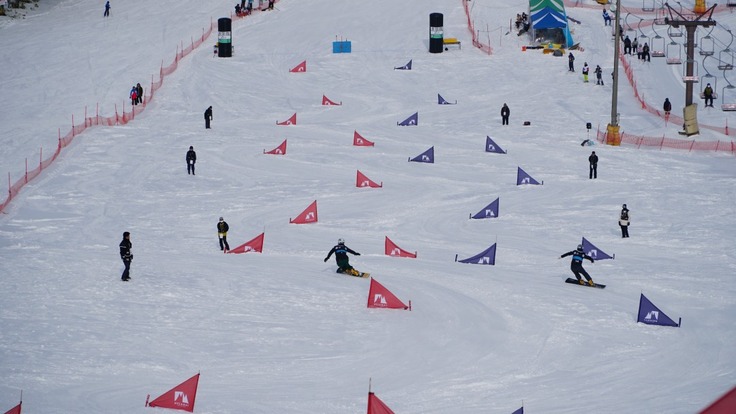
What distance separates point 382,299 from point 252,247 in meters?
6.13

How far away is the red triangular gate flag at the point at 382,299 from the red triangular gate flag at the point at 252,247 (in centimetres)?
580

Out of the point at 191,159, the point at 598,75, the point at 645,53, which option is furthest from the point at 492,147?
the point at 645,53

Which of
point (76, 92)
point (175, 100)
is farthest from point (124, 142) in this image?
point (76, 92)

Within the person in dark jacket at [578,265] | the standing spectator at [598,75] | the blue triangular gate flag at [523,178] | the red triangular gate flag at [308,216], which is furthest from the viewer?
the standing spectator at [598,75]

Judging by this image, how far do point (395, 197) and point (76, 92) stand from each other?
71.3ft

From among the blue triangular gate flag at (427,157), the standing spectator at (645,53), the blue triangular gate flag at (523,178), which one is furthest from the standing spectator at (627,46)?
the blue triangular gate flag at (523,178)

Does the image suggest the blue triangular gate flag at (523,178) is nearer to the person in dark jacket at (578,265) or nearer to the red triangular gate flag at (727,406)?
the person in dark jacket at (578,265)

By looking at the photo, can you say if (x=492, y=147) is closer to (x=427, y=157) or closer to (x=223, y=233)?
(x=427, y=157)

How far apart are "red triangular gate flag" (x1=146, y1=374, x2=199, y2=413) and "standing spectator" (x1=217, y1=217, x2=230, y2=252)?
1061 centimetres

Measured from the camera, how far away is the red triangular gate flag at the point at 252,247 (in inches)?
1117

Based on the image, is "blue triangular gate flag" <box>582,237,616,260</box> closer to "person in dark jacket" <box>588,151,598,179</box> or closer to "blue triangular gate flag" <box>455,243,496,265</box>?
"blue triangular gate flag" <box>455,243,496,265</box>

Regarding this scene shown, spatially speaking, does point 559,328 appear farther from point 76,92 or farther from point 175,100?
point 76,92

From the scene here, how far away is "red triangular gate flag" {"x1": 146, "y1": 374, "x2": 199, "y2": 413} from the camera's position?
17.6 m

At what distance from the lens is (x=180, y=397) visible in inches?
699
